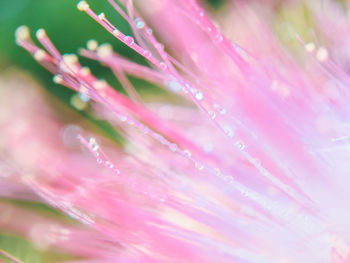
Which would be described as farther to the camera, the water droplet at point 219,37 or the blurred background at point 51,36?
the blurred background at point 51,36

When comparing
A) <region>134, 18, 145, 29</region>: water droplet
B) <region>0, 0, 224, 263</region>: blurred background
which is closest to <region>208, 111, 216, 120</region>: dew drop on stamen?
<region>134, 18, 145, 29</region>: water droplet

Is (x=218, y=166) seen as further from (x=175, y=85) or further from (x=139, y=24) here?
(x=139, y=24)

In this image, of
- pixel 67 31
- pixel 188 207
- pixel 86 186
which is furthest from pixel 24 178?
pixel 67 31

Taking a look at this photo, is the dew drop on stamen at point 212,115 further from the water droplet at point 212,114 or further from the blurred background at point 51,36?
the blurred background at point 51,36

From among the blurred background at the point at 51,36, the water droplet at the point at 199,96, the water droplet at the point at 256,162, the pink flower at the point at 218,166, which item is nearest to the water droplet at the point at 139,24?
the pink flower at the point at 218,166

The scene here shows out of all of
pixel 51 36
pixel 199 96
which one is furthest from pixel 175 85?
pixel 51 36

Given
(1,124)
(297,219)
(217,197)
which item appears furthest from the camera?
(1,124)

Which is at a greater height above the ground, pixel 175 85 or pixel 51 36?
pixel 51 36

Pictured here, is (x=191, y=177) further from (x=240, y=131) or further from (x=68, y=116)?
(x=68, y=116)

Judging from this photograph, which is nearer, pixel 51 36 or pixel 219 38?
pixel 219 38

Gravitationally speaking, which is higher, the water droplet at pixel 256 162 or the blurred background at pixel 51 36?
the blurred background at pixel 51 36

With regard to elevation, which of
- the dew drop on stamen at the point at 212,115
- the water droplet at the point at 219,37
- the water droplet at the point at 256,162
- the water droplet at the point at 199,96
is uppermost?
→ the water droplet at the point at 219,37
